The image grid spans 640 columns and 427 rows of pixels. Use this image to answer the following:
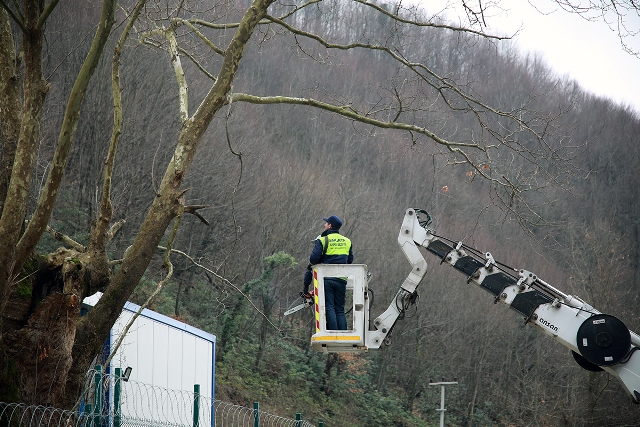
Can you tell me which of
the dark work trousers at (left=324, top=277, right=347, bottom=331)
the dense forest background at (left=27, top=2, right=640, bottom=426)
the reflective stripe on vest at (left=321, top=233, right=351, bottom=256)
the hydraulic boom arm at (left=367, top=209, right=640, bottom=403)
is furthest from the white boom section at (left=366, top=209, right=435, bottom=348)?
the dense forest background at (left=27, top=2, right=640, bottom=426)

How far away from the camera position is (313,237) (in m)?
31.3

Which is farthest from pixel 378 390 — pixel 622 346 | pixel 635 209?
pixel 635 209

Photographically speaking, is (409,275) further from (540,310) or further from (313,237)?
(313,237)

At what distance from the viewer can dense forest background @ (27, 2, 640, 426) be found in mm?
24281

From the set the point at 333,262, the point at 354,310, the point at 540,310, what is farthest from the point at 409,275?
the point at 540,310

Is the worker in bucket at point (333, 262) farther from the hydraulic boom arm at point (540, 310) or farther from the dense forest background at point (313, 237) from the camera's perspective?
the dense forest background at point (313, 237)

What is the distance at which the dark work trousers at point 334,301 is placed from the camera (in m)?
10.9

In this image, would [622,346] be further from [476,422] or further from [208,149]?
[476,422]

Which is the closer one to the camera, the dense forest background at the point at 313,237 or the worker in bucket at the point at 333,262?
the worker in bucket at the point at 333,262

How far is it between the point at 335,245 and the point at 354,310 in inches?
37.4

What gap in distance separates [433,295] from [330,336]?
24.5 metres

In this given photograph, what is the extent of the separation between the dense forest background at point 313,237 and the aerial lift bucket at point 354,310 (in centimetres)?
718

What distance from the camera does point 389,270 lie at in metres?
33.5

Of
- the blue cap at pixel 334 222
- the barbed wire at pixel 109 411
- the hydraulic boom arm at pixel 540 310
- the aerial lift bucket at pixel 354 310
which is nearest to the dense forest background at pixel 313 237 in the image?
the barbed wire at pixel 109 411
